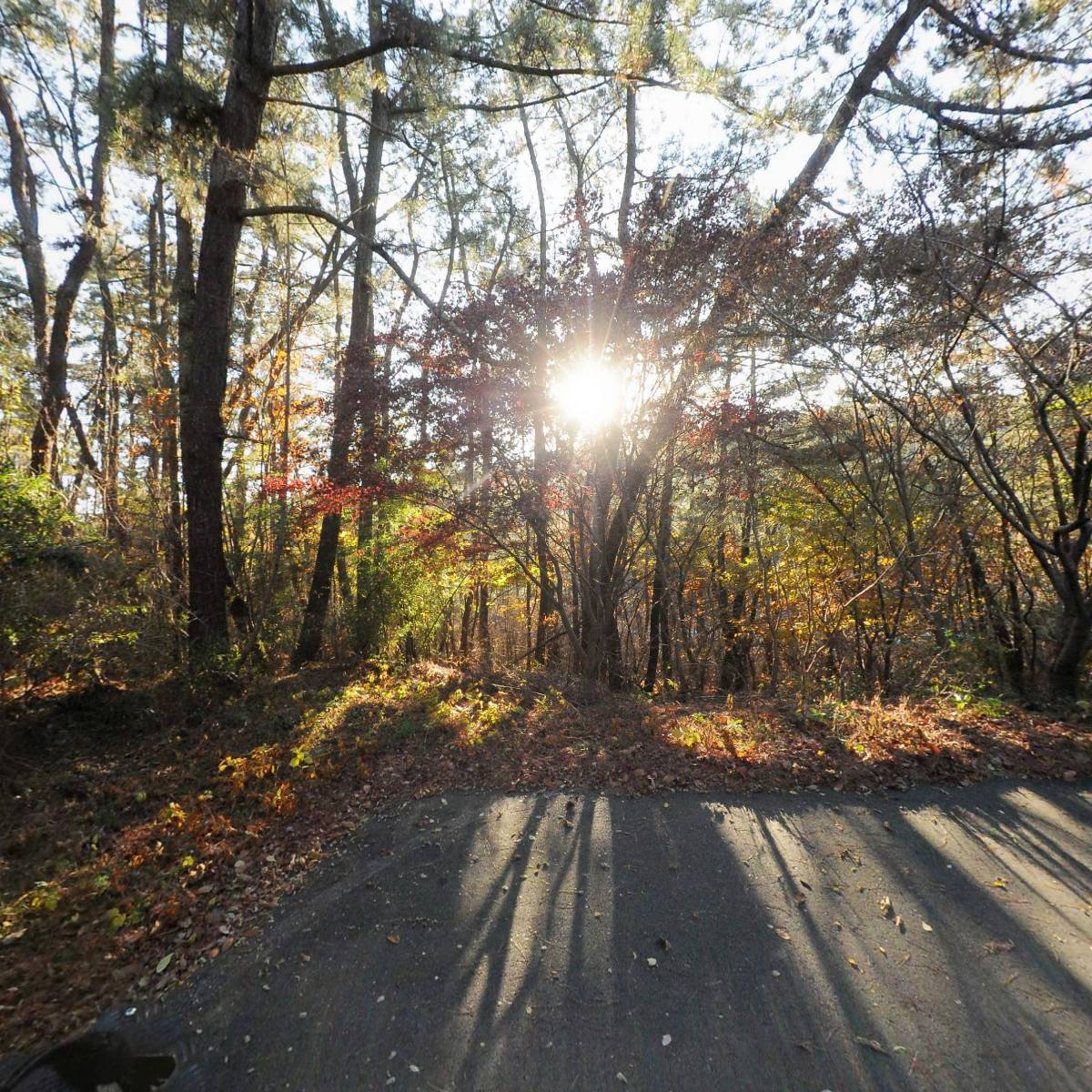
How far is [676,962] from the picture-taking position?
232 centimetres

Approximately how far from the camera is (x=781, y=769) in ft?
12.8

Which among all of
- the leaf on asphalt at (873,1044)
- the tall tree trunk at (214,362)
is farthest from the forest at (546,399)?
the leaf on asphalt at (873,1044)

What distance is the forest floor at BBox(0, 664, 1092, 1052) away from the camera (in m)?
2.46

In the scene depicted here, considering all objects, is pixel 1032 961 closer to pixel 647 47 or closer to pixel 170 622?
pixel 170 622

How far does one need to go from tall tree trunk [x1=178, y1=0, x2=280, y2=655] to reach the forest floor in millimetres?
1086

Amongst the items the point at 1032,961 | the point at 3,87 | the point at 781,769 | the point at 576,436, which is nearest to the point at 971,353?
the point at 576,436

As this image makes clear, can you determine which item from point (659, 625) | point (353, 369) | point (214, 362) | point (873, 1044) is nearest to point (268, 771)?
point (873, 1044)

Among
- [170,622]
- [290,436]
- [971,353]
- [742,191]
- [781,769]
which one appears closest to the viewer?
[781,769]

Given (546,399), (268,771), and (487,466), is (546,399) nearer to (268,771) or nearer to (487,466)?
(487,466)

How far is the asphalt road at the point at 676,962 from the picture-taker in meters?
1.88

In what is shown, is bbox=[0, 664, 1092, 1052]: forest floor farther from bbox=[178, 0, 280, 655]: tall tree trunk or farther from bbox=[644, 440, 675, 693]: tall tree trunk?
bbox=[644, 440, 675, 693]: tall tree trunk

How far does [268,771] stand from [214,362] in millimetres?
4768

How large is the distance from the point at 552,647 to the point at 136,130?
9173mm

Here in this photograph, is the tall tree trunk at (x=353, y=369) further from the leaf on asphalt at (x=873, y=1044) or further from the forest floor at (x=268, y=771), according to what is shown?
the leaf on asphalt at (x=873, y=1044)
